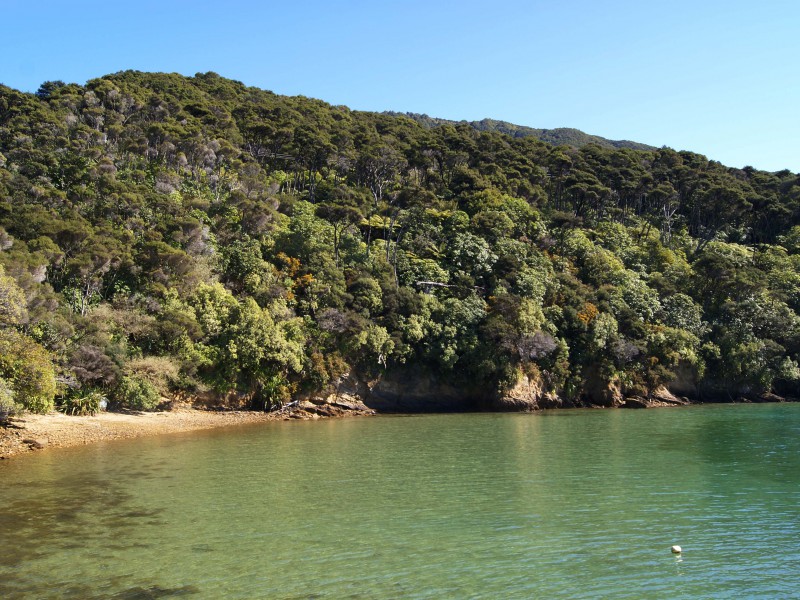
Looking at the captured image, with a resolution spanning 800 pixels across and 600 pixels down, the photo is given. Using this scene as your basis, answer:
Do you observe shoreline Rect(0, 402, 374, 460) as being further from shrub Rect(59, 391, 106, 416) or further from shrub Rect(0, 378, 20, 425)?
shrub Rect(0, 378, 20, 425)

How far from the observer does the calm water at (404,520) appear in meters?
11.8

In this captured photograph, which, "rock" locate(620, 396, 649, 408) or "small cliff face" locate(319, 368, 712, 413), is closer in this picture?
"small cliff face" locate(319, 368, 712, 413)

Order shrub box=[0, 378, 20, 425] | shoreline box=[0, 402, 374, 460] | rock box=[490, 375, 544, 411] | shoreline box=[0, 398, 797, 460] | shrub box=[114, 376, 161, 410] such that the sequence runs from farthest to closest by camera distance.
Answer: rock box=[490, 375, 544, 411]
shrub box=[114, 376, 161, 410]
shoreline box=[0, 398, 797, 460]
shoreline box=[0, 402, 374, 460]
shrub box=[0, 378, 20, 425]

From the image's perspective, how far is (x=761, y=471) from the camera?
2217 centimetres

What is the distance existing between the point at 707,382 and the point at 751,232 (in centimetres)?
3560

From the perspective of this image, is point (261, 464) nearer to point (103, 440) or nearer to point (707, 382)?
point (103, 440)

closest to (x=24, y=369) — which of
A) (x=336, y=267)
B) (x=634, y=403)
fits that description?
(x=336, y=267)

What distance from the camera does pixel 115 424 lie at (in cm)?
3241

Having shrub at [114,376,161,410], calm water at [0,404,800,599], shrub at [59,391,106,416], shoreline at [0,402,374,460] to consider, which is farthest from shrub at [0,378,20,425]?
shrub at [114,376,161,410]

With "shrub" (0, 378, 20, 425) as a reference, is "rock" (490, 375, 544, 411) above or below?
below

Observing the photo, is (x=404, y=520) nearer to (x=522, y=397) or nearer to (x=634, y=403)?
(x=522, y=397)

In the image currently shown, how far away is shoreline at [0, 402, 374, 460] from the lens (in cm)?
2709

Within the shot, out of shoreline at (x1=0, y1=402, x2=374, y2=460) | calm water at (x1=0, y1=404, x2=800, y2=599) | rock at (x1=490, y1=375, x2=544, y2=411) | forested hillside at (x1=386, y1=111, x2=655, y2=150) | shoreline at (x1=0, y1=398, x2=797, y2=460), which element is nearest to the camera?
calm water at (x1=0, y1=404, x2=800, y2=599)

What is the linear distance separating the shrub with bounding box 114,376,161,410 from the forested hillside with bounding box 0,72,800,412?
0.39 feet
